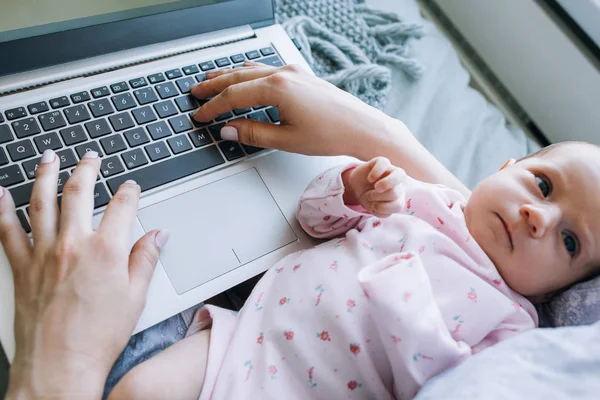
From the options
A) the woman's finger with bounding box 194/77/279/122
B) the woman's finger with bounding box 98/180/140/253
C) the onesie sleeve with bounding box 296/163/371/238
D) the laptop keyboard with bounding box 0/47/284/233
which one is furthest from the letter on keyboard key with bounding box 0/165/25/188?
the onesie sleeve with bounding box 296/163/371/238

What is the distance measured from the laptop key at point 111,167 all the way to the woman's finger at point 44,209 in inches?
2.2

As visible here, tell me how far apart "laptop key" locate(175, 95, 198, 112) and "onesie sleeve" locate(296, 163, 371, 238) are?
0.60ft

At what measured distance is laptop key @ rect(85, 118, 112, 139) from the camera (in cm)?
63

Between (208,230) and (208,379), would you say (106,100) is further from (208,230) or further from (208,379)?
(208,379)

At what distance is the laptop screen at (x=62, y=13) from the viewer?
626 millimetres

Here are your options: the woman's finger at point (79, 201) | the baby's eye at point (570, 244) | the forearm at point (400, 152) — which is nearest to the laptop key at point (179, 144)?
the woman's finger at point (79, 201)

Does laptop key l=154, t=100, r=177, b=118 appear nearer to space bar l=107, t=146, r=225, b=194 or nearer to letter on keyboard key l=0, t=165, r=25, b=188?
space bar l=107, t=146, r=225, b=194

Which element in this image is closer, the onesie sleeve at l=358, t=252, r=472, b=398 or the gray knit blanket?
the onesie sleeve at l=358, t=252, r=472, b=398

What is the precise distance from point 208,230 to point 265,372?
0.17 meters

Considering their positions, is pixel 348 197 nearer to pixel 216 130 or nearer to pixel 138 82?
pixel 216 130

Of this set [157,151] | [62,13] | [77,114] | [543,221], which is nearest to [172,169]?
[157,151]

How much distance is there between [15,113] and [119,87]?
0.12m

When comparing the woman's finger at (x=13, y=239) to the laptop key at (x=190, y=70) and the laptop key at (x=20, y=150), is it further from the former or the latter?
the laptop key at (x=190, y=70)

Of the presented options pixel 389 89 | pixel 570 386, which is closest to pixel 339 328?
pixel 570 386
